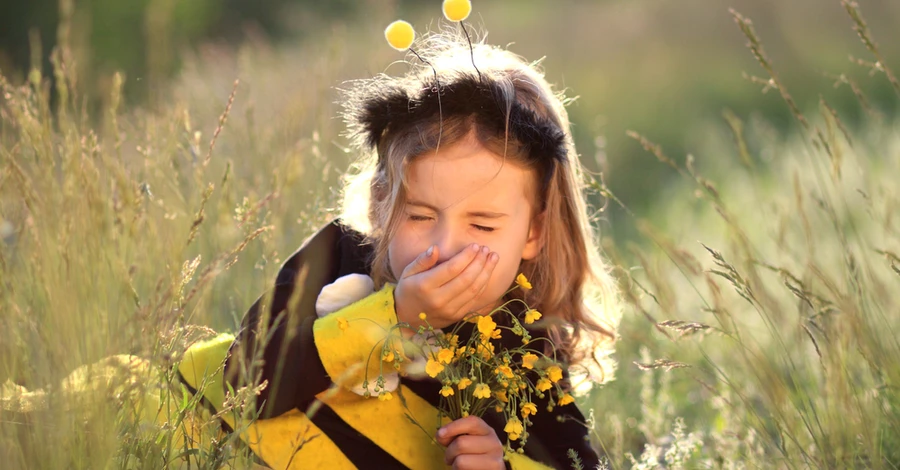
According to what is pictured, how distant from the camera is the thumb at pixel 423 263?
2025 mm

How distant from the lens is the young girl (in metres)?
2.04

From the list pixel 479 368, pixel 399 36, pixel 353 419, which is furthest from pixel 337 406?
pixel 399 36


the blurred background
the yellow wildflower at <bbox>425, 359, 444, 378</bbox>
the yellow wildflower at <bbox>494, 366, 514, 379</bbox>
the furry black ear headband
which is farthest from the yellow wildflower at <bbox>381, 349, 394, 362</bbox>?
the blurred background

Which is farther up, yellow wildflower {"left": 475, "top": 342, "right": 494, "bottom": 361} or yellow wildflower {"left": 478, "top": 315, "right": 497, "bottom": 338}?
yellow wildflower {"left": 478, "top": 315, "right": 497, "bottom": 338}

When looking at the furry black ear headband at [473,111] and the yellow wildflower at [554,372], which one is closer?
the yellow wildflower at [554,372]

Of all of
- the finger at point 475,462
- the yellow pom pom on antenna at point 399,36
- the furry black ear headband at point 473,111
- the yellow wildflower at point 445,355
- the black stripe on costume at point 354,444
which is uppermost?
the yellow pom pom on antenna at point 399,36

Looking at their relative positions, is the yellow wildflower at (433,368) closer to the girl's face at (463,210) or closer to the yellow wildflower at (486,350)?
the yellow wildflower at (486,350)

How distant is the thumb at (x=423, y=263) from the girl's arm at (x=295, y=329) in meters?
0.23

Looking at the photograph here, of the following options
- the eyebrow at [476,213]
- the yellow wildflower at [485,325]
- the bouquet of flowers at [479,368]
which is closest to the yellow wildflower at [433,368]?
the bouquet of flowers at [479,368]

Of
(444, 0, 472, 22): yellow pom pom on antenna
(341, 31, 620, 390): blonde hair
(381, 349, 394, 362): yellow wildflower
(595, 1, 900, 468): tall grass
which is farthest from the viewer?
(341, 31, 620, 390): blonde hair

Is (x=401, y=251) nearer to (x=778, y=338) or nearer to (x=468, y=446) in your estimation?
(x=468, y=446)

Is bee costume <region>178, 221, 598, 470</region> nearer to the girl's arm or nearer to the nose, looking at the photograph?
the girl's arm

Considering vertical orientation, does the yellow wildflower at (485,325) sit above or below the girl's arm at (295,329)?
above

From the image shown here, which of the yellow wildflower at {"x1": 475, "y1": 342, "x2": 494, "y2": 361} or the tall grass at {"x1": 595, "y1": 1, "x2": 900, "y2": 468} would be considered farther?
the yellow wildflower at {"x1": 475, "y1": 342, "x2": 494, "y2": 361}
